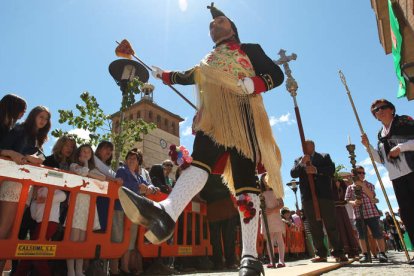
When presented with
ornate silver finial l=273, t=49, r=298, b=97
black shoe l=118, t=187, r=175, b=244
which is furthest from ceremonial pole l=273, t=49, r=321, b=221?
black shoe l=118, t=187, r=175, b=244

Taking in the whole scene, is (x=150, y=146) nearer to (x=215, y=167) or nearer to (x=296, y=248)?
(x=296, y=248)

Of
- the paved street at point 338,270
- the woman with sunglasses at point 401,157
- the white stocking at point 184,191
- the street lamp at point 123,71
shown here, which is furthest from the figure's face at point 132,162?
the street lamp at point 123,71

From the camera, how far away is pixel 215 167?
226 cm

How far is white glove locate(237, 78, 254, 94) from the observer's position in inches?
89.2

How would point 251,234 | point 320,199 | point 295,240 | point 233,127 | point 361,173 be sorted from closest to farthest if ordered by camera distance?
point 251,234 → point 233,127 → point 320,199 → point 361,173 → point 295,240

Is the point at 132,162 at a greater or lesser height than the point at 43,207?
greater

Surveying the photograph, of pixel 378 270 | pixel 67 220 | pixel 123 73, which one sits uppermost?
pixel 123 73

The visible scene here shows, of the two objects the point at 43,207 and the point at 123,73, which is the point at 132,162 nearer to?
the point at 43,207

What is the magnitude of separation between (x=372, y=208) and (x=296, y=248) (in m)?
3.85

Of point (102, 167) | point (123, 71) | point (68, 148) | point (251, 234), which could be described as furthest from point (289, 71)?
point (123, 71)

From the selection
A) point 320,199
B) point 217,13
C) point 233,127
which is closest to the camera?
point 233,127

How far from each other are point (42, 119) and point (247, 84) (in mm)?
2612

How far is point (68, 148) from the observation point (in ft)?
13.0

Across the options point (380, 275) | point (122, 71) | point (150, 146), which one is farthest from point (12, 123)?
point (150, 146)
